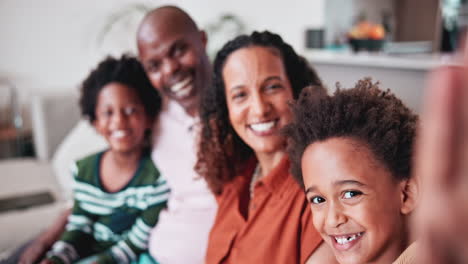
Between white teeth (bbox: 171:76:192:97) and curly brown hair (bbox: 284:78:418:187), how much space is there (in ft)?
1.61

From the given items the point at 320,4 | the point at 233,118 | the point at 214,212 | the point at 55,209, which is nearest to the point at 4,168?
the point at 55,209

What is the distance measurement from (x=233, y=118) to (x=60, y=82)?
2717 mm

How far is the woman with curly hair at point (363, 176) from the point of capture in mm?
590

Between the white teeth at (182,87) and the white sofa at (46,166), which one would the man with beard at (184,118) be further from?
the white sofa at (46,166)

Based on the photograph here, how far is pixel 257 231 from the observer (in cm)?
82

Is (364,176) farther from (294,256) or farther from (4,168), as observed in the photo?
(4,168)

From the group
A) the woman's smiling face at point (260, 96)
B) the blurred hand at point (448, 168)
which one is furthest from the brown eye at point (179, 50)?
the blurred hand at point (448, 168)

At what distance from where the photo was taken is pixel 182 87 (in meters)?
1.12

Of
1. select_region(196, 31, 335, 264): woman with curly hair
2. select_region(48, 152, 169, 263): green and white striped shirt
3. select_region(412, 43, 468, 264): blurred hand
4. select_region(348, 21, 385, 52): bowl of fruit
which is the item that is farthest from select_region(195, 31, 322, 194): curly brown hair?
select_region(348, 21, 385, 52): bowl of fruit

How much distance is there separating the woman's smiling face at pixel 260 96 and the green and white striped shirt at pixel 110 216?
1.41ft

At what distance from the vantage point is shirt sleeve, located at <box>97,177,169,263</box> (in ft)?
3.91

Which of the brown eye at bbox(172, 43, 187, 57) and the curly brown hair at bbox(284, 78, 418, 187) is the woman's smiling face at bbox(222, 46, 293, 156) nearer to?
the curly brown hair at bbox(284, 78, 418, 187)

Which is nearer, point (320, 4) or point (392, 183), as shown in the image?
point (392, 183)

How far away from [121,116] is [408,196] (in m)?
0.80
